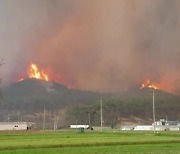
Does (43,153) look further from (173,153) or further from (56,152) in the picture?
(173,153)

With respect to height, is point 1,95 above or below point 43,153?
above

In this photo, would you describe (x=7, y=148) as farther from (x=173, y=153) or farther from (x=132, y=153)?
(x=173, y=153)

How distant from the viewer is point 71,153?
51094 mm

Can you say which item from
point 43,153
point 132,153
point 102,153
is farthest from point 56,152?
point 132,153

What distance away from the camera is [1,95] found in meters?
104

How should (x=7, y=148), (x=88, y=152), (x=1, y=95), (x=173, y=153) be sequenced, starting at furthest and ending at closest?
(x=1, y=95) < (x=7, y=148) < (x=88, y=152) < (x=173, y=153)

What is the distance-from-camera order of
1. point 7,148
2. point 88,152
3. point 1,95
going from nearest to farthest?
point 88,152, point 7,148, point 1,95

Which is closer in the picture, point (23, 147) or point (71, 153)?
point (71, 153)

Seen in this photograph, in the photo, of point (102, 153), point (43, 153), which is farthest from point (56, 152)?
point (102, 153)

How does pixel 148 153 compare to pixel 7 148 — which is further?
pixel 7 148

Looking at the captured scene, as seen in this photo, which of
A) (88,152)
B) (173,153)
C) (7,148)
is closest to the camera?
(173,153)

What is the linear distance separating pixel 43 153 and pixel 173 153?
16.7 meters

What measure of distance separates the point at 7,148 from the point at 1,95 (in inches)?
1834

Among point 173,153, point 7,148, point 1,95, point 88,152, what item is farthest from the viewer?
point 1,95
